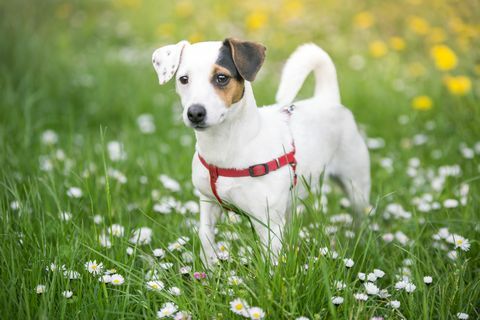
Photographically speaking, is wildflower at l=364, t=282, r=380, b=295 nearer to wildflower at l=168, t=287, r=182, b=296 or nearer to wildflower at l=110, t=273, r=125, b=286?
wildflower at l=168, t=287, r=182, b=296

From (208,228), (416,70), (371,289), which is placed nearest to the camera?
(371,289)

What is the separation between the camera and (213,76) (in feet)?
8.23

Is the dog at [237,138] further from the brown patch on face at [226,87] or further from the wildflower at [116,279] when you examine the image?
the wildflower at [116,279]

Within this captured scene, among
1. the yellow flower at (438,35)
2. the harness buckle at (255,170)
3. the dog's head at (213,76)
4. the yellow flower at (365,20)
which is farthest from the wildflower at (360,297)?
the yellow flower at (365,20)

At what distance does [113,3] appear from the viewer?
975 cm

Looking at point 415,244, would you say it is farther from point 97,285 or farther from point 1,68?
point 1,68

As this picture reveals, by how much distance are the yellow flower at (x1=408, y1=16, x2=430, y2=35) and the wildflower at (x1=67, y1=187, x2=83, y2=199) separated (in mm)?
4647

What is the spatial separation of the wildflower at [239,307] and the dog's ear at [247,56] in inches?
40.1

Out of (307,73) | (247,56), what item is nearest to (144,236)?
(247,56)

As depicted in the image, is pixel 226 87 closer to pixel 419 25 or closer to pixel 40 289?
pixel 40 289

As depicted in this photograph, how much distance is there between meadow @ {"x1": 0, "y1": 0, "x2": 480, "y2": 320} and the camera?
2.31 meters

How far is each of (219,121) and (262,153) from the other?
343mm

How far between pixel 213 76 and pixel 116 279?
1.04 m

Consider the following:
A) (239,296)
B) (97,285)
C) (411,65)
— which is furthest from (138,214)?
(411,65)
